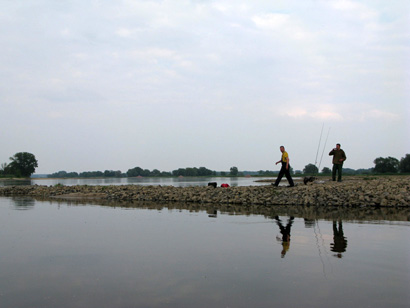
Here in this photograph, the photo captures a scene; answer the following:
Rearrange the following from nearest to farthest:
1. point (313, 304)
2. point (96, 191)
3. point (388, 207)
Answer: point (313, 304) < point (388, 207) < point (96, 191)

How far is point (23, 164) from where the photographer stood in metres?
138

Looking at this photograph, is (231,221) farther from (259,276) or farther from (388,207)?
(388,207)

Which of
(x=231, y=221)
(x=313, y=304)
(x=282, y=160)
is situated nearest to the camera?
(x=313, y=304)

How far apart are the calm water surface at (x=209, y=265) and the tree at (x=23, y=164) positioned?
13993 cm

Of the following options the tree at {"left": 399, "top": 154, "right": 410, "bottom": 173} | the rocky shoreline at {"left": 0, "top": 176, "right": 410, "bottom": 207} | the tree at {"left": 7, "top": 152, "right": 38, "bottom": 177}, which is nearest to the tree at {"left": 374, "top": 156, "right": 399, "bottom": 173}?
the tree at {"left": 399, "top": 154, "right": 410, "bottom": 173}

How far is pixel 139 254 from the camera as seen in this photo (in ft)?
24.2

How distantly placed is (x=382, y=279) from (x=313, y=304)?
5.43 feet

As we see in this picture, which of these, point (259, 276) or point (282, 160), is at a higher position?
point (282, 160)

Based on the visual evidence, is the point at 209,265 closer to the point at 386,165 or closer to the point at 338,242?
the point at 338,242

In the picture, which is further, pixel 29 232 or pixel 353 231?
pixel 29 232

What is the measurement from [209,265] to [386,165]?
65.5m

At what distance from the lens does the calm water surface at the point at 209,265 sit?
4902 mm

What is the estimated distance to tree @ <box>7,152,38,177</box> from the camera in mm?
136125

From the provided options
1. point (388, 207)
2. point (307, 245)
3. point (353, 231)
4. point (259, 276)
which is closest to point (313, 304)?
point (259, 276)
